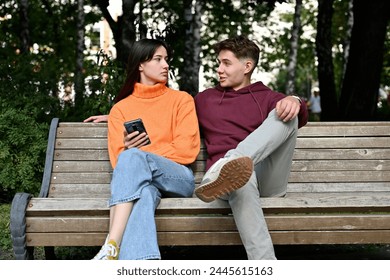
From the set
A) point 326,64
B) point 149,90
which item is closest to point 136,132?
point 149,90

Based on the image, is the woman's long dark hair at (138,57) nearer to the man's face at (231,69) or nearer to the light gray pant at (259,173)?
the man's face at (231,69)

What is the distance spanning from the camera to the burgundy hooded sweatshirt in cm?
507

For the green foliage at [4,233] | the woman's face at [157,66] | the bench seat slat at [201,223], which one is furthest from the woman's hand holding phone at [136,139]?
the green foliage at [4,233]

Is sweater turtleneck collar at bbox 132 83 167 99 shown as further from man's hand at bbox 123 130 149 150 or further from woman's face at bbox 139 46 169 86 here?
man's hand at bbox 123 130 149 150

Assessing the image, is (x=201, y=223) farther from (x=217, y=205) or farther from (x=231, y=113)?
(x=231, y=113)

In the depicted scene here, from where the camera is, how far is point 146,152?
4.58m

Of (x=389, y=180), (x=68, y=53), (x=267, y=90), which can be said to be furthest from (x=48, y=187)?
(x=68, y=53)

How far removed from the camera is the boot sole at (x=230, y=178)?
162 inches

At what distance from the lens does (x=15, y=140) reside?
24.7ft

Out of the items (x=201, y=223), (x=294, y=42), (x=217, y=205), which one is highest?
(x=217, y=205)

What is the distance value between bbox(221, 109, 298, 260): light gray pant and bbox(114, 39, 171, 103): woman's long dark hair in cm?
116

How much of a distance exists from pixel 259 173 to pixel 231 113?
22.1 inches

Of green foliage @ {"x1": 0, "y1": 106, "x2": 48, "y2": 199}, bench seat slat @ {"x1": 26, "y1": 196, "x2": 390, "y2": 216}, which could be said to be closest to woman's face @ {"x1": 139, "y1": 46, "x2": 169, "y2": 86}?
bench seat slat @ {"x1": 26, "y1": 196, "x2": 390, "y2": 216}

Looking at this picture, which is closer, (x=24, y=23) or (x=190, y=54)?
(x=190, y=54)
